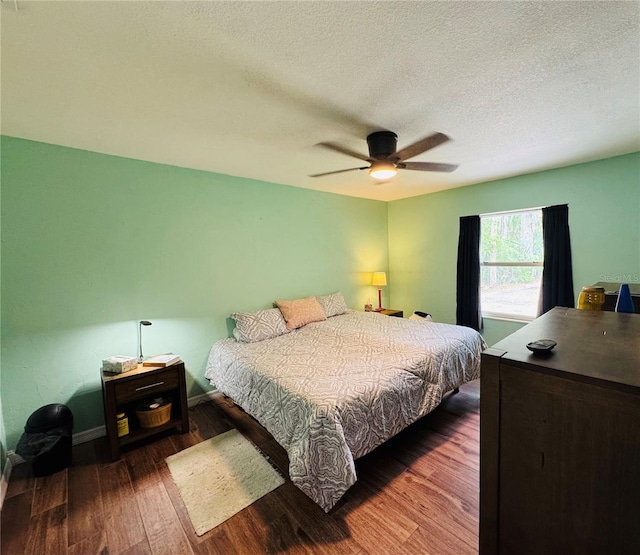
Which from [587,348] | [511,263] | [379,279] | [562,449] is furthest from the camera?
[379,279]

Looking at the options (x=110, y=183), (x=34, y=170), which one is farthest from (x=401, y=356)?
(x=34, y=170)

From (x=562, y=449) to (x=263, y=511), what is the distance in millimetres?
1600

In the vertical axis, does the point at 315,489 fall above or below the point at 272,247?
below

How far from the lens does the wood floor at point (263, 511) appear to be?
4.72 ft

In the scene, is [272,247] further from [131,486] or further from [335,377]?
[131,486]

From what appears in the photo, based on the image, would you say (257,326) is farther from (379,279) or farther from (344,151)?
(379,279)

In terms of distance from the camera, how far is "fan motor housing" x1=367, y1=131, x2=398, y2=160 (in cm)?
206

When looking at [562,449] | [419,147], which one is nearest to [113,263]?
[419,147]

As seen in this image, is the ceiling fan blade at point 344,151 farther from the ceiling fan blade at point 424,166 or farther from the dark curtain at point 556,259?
the dark curtain at point 556,259

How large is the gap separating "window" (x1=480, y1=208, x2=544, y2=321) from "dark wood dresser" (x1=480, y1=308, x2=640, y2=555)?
3082 millimetres

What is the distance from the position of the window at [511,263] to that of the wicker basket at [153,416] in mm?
3948

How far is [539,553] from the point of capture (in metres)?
0.77

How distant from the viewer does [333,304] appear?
151 inches

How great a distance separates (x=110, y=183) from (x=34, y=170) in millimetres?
455
